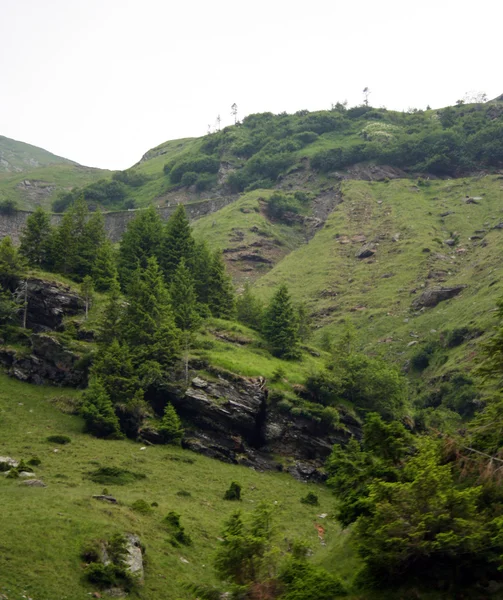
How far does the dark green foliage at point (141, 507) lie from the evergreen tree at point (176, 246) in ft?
187


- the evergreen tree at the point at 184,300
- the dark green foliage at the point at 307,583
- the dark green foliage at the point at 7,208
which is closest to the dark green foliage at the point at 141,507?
the dark green foliage at the point at 307,583

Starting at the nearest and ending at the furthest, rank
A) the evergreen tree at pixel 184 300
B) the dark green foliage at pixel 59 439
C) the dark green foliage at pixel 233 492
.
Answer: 1. the dark green foliage at pixel 233 492
2. the dark green foliage at pixel 59 439
3. the evergreen tree at pixel 184 300

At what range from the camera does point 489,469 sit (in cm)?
3275

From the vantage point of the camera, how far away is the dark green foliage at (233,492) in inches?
2406

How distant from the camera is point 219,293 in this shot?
4053 inches

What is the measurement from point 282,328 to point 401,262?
206ft

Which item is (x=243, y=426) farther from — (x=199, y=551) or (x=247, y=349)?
(x=199, y=551)

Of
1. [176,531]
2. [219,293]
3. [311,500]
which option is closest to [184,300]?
[219,293]

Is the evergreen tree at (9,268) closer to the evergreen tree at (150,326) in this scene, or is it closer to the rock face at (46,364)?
the rock face at (46,364)

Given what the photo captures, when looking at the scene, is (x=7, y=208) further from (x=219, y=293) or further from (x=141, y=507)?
(x=141, y=507)

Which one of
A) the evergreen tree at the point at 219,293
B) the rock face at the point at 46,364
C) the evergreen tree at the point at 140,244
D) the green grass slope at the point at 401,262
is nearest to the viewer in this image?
the rock face at the point at 46,364

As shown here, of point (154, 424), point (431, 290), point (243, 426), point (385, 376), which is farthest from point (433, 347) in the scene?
point (154, 424)

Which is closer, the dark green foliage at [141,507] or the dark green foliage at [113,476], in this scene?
the dark green foliage at [141,507]

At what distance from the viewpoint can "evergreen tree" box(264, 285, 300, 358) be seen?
9200 centimetres
